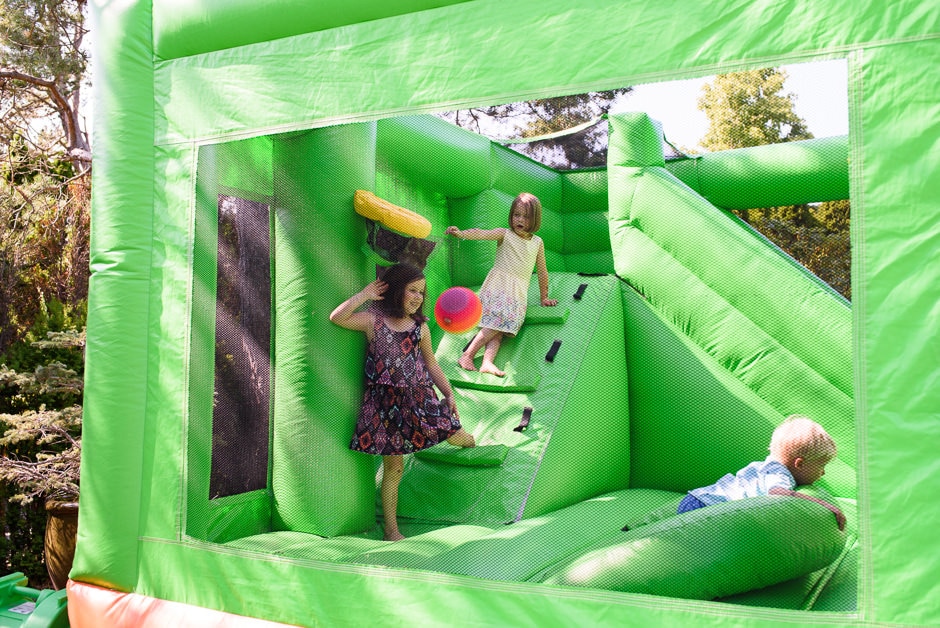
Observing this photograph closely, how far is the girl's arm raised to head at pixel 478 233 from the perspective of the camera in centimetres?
275

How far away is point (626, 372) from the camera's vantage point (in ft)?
9.23

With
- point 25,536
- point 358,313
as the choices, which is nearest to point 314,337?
point 358,313

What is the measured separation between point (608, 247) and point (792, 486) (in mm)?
1190

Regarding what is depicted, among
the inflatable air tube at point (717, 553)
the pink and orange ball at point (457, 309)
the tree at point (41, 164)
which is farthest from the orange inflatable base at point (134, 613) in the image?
the tree at point (41, 164)

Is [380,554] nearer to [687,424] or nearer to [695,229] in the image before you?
[687,424]

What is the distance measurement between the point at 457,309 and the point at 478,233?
269 millimetres

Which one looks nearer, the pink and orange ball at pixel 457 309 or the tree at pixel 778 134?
the tree at pixel 778 134

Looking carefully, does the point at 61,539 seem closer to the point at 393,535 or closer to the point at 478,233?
the point at 393,535

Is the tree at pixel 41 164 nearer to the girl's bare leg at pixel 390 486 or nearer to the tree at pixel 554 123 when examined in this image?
the girl's bare leg at pixel 390 486

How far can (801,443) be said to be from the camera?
6.82 feet

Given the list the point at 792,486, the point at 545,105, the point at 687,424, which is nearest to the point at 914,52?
the point at 545,105

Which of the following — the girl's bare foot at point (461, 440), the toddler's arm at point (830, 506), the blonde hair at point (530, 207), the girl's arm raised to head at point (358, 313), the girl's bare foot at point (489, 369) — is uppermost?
the blonde hair at point (530, 207)

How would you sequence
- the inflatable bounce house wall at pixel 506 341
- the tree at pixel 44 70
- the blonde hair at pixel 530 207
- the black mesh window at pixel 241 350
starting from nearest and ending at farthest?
the inflatable bounce house wall at pixel 506 341 < the black mesh window at pixel 241 350 < the blonde hair at pixel 530 207 < the tree at pixel 44 70

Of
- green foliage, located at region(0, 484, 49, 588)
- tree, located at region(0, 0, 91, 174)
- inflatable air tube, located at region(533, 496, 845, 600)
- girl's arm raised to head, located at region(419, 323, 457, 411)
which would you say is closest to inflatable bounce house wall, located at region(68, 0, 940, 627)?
inflatable air tube, located at region(533, 496, 845, 600)
